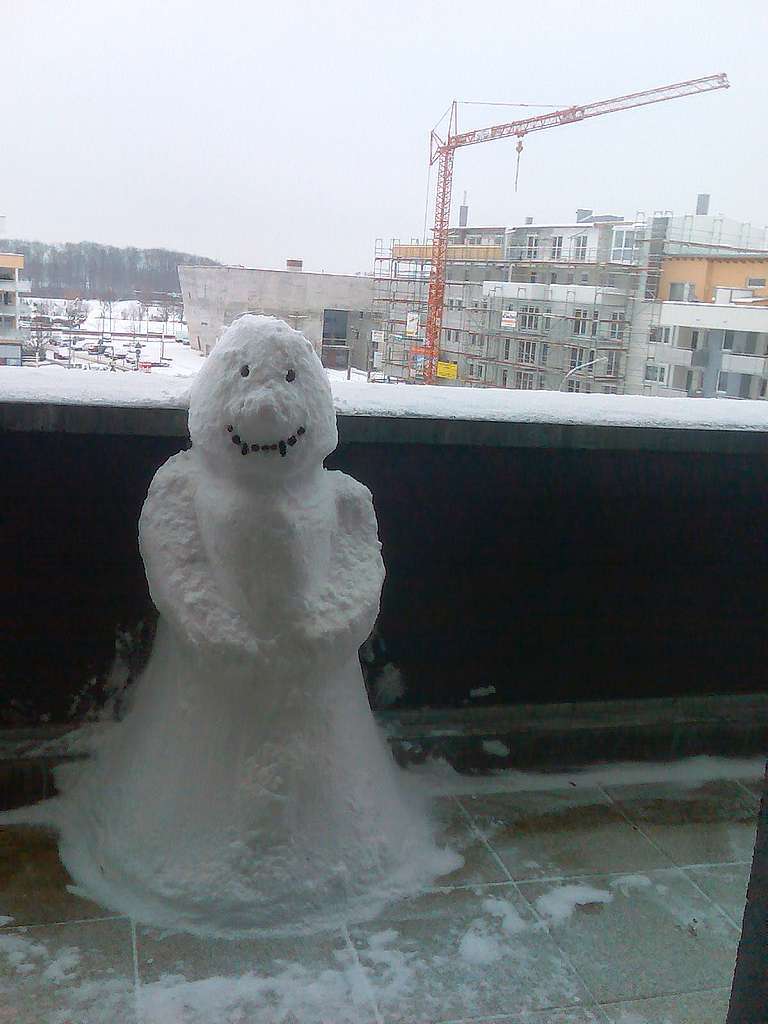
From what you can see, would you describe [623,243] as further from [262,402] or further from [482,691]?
[262,402]

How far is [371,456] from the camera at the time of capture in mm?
3039

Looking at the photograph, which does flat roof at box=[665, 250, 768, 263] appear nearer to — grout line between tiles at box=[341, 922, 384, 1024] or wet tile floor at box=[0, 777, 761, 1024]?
wet tile floor at box=[0, 777, 761, 1024]

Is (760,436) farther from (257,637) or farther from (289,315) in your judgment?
(257,637)

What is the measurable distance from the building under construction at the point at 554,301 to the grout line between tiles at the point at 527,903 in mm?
1726

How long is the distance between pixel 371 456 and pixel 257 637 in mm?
885

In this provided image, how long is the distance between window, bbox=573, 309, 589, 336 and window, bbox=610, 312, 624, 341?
116mm

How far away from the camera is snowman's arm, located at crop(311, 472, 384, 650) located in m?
2.46

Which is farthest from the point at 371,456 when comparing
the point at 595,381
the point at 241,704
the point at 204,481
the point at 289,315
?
the point at 595,381

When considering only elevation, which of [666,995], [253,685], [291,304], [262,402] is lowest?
[666,995]

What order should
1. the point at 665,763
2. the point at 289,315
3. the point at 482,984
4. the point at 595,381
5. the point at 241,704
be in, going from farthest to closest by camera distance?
the point at 595,381
the point at 665,763
the point at 289,315
the point at 241,704
the point at 482,984

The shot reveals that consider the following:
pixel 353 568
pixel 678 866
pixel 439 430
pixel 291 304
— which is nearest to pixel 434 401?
pixel 439 430

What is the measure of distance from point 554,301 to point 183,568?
215 cm

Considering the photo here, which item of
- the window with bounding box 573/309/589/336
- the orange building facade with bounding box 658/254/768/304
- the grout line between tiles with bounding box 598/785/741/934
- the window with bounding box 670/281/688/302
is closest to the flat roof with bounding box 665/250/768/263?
the orange building facade with bounding box 658/254/768/304

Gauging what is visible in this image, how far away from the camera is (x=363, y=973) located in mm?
2258
